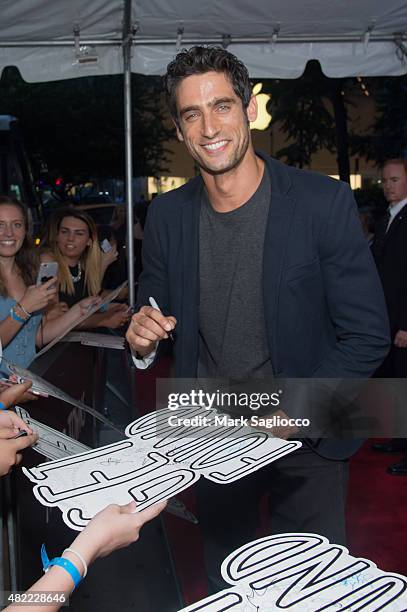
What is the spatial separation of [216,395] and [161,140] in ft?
71.4

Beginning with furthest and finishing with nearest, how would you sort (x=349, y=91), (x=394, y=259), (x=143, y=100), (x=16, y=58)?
(x=143, y=100)
(x=349, y=91)
(x=16, y=58)
(x=394, y=259)

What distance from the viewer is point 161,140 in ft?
74.4

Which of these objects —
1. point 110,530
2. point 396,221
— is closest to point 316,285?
point 110,530

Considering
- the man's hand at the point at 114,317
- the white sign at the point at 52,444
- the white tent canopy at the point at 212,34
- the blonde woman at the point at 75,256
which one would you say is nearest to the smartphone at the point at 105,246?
the blonde woman at the point at 75,256

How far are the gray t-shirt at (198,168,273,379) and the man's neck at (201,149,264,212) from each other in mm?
18

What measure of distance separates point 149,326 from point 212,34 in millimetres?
3801

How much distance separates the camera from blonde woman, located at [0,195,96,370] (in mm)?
2885

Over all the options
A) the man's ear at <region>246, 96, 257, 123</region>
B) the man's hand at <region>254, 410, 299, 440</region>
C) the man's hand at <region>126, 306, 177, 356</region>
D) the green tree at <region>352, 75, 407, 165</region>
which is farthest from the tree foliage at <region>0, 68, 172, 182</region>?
the man's hand at <region>254, 410, 299, 440</region>

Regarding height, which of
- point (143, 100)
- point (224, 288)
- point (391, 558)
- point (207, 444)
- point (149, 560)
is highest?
point (143, 100)

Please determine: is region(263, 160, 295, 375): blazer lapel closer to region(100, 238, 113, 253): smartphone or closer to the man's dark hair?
the man's dark hair

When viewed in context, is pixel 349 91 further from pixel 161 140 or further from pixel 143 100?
pixel 161 140

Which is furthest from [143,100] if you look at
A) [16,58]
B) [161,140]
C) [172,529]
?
[172,529]

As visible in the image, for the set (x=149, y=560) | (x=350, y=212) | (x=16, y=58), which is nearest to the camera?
(x=350, y=212)

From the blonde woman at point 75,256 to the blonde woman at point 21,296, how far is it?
611 millimetres
